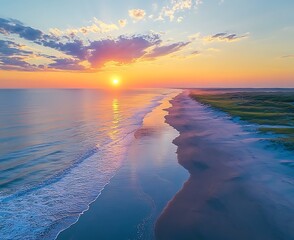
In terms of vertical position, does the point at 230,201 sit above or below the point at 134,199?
Result: above

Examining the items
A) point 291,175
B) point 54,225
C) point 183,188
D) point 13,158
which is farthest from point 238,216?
point 13,158

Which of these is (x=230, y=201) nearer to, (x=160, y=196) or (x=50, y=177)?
(x=160, y=196)

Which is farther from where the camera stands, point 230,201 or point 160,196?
point 160,196

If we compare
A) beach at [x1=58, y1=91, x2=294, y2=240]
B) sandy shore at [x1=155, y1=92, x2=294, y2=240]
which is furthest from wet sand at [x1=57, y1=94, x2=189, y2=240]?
sandy shore at [x1=155, y1=92, x2=294, y2=240]

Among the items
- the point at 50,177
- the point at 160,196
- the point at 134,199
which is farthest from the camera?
the point at 50,177

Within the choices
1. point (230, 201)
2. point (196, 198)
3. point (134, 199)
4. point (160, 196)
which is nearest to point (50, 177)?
point (134, 199)

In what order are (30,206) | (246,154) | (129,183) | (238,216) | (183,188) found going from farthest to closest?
(246,154)
(129,183)
(183,188)
(30,206)
(238,216)

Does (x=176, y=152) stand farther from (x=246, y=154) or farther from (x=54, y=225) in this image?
(x=54, y=225)

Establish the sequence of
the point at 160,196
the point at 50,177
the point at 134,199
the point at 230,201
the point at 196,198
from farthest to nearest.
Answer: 1. the point at 50,177
2. the point at 160,196
3. the point at 134,199
4. the point at 196,198
5. the point at 230,201

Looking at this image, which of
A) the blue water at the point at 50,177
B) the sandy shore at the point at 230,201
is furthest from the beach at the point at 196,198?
the blue water at the point at 50,177
